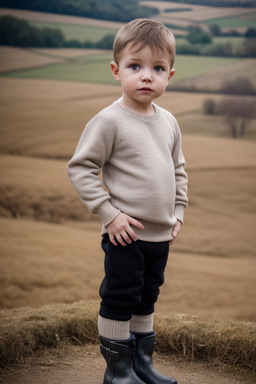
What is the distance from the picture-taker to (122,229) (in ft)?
4.35

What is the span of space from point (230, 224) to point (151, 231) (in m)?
1.49

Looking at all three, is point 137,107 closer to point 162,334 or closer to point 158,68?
point 158,68

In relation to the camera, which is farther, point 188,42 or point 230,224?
point 188,42

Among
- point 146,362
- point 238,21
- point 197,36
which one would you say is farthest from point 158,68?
point 238,21

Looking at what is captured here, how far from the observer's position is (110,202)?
139 cm

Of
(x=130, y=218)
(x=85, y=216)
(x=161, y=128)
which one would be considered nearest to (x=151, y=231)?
(x=130, y=218)

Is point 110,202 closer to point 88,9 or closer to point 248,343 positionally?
point 248,343

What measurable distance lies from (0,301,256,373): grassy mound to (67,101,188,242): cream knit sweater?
640mm

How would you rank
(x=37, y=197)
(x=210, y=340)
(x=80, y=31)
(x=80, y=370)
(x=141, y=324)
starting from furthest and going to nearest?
(x=80, y=31) → (x=37, y=197) → (x=210, y=340) → (x=80, y=370) → (x=141, y=324)

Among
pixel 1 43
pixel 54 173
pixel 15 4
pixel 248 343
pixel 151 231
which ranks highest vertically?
pixel 15 4

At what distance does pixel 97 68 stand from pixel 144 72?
1.79m

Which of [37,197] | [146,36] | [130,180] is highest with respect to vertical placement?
[146,36]

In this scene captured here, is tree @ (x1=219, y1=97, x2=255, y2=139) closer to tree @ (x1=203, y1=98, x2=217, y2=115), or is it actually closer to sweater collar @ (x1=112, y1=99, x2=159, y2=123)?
tree @ (x1=203, y1=98, x2=217, y2=115)

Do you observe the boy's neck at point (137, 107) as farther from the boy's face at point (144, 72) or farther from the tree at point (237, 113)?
the tree at point (237, 113)
